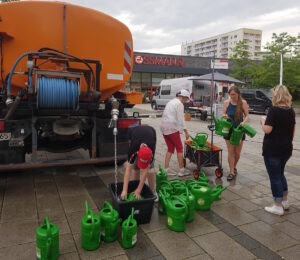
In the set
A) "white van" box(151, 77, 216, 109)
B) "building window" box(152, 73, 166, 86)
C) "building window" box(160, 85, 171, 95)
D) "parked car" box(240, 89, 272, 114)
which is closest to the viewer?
"white van" box(151, 77, 216, 109)

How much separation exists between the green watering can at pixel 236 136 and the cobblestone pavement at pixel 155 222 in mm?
742

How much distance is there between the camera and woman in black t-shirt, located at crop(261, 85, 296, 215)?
11.2 ft

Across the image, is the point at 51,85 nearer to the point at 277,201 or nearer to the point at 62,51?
the point at 62,51

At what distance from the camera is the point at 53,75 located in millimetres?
3910

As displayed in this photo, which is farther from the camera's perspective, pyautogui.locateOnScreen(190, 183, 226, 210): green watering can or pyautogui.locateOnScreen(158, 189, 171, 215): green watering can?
pyautogui.locateOnScreen(190, 183, 226, 210): green watering can

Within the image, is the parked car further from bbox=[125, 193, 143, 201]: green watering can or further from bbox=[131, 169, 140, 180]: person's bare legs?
bbox=[125, 193, 143, 201]: green watering can

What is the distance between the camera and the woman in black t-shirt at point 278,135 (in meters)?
3.41

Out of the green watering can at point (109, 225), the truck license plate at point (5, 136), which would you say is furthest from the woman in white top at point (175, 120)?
the truck license plate at point (5, 136)

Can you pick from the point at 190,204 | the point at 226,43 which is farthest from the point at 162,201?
the point at 226,43

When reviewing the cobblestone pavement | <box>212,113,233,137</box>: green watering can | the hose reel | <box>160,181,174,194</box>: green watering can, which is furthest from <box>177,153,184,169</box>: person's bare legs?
the hose reel

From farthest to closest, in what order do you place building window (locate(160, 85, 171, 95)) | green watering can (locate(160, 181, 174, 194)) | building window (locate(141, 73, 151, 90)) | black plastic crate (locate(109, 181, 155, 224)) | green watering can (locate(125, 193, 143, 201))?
1. building window (locate(141, 73, 151, 90))
2. building window (locate(160, 85, 171, 95))
3. green watering can (locate(160, 181, 174, 194))
4. green watering can (locate(125, 193, 143, 201))
5. black plastic crate (locate(109, 181, 155, 224))

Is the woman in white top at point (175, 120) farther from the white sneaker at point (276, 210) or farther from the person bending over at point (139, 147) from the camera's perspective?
the white sneaker at point (276, 210)

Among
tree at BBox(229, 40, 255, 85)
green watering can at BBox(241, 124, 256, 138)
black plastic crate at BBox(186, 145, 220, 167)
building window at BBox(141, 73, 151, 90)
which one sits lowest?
black plastic crate at BBox(186, 145, 220, 167)

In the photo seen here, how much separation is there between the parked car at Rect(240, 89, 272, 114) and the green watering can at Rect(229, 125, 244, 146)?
1621cm
